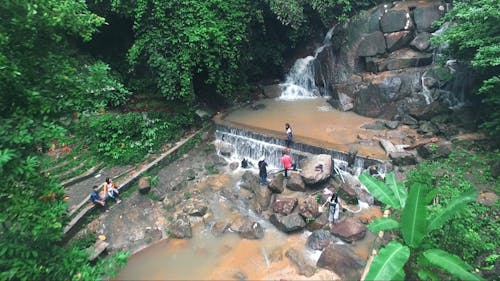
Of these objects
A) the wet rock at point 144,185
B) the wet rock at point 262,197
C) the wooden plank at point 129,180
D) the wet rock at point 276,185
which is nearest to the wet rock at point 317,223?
the wet rock at point 262,197

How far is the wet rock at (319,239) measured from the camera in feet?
34.4

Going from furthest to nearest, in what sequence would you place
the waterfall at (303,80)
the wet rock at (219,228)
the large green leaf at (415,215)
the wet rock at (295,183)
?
the waterfall at (303,80) → the wet rock at (295,183) → the wet rock at (219,228) → the large green leaf at (415,215)

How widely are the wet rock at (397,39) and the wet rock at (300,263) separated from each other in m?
12.7

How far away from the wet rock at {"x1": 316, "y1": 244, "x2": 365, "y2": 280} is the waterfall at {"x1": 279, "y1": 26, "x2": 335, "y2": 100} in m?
12.0

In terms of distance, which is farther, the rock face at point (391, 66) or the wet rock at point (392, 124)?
the rock face at point (391, 66)

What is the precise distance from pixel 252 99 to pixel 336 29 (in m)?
6.44

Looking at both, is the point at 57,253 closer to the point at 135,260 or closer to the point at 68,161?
the point at 135,260

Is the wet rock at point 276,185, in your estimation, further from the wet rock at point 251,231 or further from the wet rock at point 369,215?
the wet rock at point 369,215

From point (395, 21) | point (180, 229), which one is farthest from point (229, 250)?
point (395, 21)

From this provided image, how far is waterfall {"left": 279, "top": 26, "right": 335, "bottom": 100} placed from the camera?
808 inches

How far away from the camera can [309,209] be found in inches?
458

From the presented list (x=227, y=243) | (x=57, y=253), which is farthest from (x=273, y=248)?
(x=57, y=253)

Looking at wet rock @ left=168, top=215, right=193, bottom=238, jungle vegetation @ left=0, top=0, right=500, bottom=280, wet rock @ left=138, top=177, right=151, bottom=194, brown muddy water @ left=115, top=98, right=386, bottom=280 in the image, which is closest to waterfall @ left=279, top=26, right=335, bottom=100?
jungle vegetation @ left=0, top=0, right=500, bottom=280

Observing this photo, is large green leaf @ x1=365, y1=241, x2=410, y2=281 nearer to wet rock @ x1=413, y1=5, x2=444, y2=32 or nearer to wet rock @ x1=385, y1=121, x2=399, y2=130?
wet rock @ x1=385, y1=121, x2=399, y2=130
